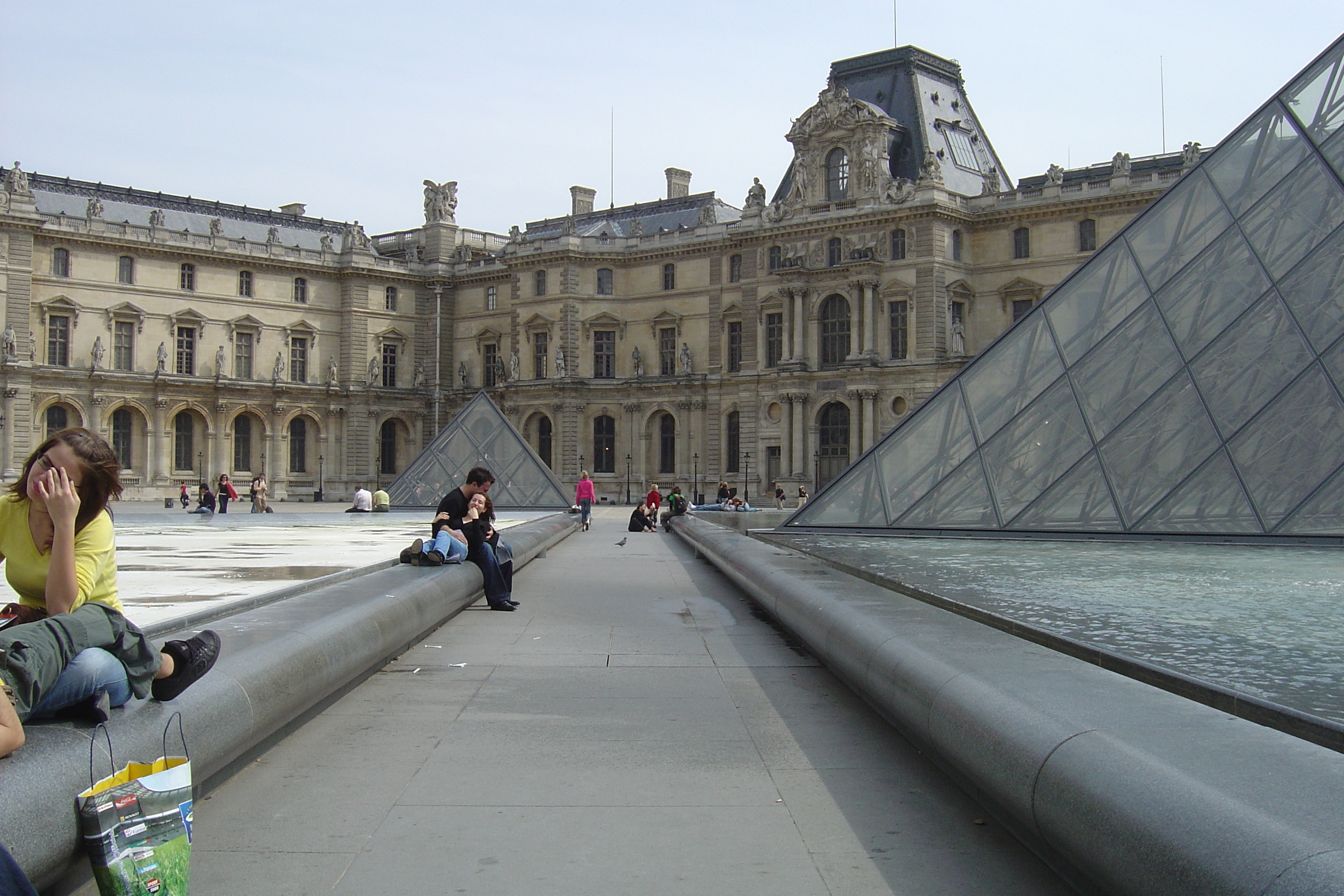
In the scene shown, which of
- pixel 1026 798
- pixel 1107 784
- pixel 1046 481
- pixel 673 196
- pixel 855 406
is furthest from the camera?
pixel 673 196

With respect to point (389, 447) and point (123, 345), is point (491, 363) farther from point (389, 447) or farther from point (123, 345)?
point (123, 345)

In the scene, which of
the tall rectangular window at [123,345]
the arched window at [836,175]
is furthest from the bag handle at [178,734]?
the tall rectangular window at [123,345]

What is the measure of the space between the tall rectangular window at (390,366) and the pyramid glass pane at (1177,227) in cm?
5059

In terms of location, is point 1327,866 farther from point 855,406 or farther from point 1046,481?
point 855,406

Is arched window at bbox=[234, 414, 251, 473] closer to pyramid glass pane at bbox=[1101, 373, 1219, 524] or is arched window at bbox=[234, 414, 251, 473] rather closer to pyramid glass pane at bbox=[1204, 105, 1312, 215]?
pyramid glass pane at bbox=[1101, 373, 1219, 524]

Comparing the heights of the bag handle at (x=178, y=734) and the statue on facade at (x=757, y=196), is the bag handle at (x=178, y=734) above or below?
below

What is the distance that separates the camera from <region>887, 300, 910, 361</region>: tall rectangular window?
162ft

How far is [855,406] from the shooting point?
50.0 metres

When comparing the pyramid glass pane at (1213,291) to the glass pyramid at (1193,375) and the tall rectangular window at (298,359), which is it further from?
the tall rectangular window at (298,359)

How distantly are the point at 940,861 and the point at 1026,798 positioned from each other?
0.50 meters

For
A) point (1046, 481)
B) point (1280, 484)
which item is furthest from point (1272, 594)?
point (1046, 481)

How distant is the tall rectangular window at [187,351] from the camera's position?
56812mm

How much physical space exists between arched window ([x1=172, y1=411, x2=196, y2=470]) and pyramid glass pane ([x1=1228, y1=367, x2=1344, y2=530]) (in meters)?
51.0

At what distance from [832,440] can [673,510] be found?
20.0 metres
